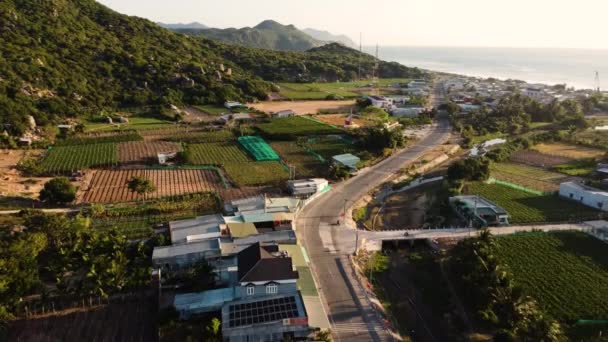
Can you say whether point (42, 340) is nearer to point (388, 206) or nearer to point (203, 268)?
point (203, 268)

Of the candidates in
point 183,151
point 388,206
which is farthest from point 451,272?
point 183,151

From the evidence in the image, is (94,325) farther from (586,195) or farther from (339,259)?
(586,195)

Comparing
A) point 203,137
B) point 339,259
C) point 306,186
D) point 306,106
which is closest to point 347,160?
point 306,186

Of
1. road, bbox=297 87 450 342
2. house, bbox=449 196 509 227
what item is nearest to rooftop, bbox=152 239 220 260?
road, bbox=297 87 450 342

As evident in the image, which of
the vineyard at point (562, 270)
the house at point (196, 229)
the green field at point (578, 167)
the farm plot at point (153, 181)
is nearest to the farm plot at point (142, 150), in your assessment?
the farm plot at point (153, 181)

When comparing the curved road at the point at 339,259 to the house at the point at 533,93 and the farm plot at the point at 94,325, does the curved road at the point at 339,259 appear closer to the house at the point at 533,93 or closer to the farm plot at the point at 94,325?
the farm plot at the point at 94,325
